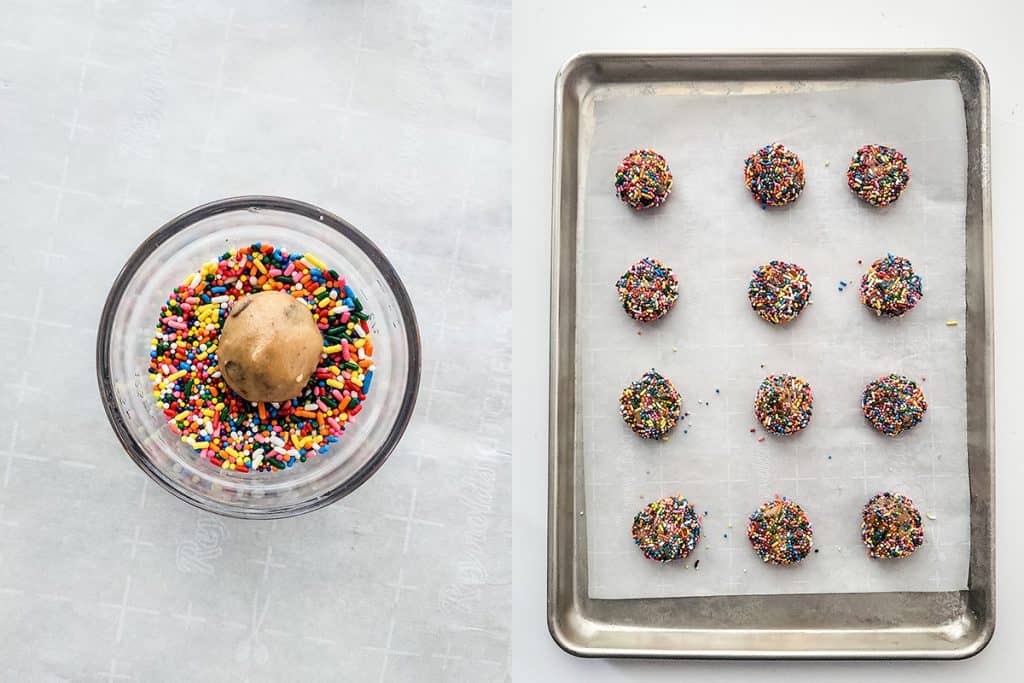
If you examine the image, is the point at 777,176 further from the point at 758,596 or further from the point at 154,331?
the point at 154,331

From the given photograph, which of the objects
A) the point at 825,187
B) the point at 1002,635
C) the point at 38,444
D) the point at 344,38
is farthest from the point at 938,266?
the point at 38,444

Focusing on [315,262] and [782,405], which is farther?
[782,405]

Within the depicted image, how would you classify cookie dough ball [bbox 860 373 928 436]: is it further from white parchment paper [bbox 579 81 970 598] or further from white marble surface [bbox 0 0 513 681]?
white marble surface [bbox 0 0 513 681]

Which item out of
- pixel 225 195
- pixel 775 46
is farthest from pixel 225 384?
pixel 775 46

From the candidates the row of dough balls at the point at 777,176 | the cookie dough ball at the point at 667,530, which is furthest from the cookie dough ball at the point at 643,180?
the cookie dough ball at the point at 667,530

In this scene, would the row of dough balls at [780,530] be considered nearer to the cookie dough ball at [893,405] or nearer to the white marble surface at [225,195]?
the cookie dough ball at [893,405]
